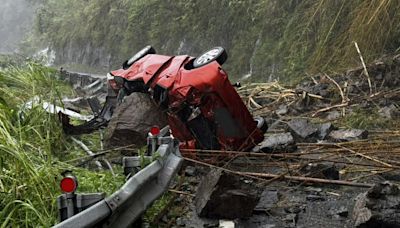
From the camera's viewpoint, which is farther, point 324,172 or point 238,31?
point 238,31

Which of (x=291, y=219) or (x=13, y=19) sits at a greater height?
(x=291, y=219)

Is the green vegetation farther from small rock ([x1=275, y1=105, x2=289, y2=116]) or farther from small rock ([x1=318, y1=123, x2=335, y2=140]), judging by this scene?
small rock ([x1=275, y1=105, x2=289, y2=116])

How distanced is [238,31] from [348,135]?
9973mm

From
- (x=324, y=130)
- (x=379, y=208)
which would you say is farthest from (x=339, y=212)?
(x=324, y=130)

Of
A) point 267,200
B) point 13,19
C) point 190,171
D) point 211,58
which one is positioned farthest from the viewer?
point 13,19

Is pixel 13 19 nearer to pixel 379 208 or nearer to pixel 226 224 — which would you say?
pixel 226 224

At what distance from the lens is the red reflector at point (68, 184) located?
81.3 inches

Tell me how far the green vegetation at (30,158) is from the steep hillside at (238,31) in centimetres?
500

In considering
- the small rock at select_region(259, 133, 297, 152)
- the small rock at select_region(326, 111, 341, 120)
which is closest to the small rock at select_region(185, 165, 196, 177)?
the small rock at select_region(259, 133, 297, 152)

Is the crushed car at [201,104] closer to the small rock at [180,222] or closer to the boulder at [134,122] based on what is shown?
the boulder at [134,122]

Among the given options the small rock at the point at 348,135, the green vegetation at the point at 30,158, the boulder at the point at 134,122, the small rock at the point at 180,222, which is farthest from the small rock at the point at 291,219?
the small rock at the point at 348,135

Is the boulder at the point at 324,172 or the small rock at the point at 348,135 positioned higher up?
the boulder at the point at 324,172

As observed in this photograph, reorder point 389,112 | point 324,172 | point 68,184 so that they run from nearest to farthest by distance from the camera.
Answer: point 68,184
point 324,172
point 389,112

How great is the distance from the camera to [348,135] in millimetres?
5250
